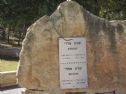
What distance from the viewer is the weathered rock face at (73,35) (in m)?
9.37

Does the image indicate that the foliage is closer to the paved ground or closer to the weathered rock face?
the paved ground

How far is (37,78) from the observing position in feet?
30.9

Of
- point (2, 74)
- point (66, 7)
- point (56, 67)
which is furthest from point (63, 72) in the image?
point (2, 74)

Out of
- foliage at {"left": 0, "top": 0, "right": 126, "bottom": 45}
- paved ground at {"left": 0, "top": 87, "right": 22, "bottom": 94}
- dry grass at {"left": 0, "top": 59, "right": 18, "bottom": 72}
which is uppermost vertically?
foliage at {"left": 0, "top": 0, "right": 126, "bottom": 45}

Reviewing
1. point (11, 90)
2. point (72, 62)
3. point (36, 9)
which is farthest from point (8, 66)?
point (36, 9)

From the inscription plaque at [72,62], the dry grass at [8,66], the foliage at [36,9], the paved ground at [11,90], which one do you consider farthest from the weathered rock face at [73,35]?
the foliage at [36,9]

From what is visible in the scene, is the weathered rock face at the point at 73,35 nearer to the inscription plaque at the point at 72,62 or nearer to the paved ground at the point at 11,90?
the inscription plaque at the point at 72,62

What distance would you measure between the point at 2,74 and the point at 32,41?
4.39m

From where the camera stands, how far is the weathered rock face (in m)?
9.37

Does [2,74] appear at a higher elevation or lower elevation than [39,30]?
lower

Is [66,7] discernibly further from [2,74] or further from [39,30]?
[2,74]

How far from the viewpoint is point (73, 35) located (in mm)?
Result: 9445

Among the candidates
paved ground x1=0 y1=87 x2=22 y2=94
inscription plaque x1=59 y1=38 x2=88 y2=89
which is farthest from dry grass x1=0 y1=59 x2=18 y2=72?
inscription plaque x1=59 y1=38 x2=88 y2=89

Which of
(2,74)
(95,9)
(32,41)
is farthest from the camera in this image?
(95,9)
